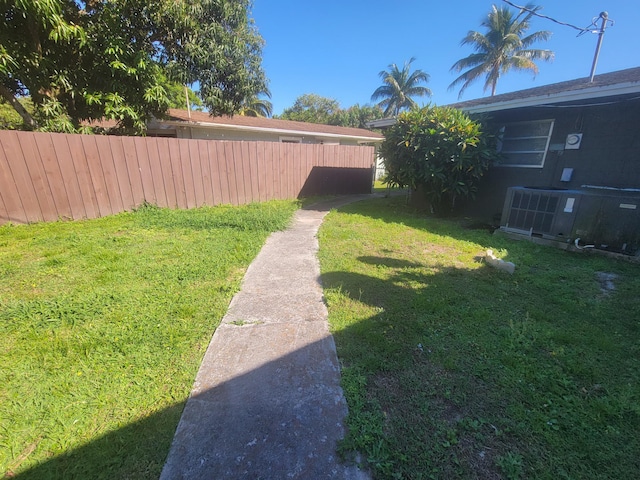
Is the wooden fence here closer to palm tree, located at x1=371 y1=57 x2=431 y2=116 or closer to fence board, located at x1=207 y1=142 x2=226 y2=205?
fence board, located at x1=207 y1=142 x2=226 y2=205

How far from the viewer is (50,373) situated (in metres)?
1.90

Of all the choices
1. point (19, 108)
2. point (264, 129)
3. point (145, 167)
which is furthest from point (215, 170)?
point (264, 129)

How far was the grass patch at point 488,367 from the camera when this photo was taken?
1428 mm

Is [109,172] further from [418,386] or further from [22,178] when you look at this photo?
[418,386]

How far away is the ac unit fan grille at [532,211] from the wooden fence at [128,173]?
6169 millimetres

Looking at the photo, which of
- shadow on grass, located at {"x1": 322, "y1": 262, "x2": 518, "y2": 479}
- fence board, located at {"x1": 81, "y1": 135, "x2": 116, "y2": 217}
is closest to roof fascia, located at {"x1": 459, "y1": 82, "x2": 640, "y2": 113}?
shadow on grass, located at {"x1": 322, "y1": 262, "x2": 518, "y2": 479}

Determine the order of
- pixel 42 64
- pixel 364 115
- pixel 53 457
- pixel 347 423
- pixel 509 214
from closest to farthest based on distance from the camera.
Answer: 1. pixel 53 457
2. pixel 347 423
3. pixel 509 214
4. pixel 42 64
5. pixel 364 115

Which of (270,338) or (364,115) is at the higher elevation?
(364,115)

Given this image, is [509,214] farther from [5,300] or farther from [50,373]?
[5,300]

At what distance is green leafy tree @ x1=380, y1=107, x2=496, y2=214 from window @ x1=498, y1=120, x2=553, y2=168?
0.41 meters

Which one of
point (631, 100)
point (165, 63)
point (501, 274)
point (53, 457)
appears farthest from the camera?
point (165, 63)

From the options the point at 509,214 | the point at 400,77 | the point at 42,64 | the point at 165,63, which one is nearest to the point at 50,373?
the point at 509,214

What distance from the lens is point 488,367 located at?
6.63 feet

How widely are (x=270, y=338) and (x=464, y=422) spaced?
1.48m
